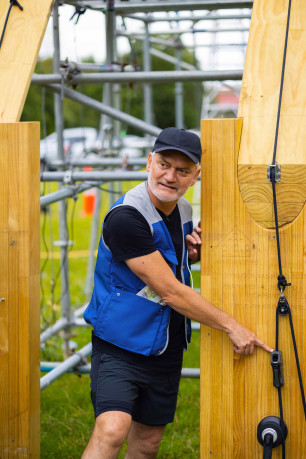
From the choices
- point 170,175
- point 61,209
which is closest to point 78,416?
point 61,209

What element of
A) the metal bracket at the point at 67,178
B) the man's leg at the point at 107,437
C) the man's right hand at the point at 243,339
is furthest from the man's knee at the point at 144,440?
the metal bracket at the point at 67,178

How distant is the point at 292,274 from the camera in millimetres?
2891

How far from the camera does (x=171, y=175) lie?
293 cm

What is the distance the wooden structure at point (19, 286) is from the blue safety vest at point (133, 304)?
32 cm

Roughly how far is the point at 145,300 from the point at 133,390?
41cm

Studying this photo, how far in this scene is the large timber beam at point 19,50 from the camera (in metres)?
3.13

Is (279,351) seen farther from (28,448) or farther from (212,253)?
(28,448)

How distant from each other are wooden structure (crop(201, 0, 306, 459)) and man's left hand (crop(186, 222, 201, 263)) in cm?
14

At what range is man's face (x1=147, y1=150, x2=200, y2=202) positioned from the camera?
2.93 m

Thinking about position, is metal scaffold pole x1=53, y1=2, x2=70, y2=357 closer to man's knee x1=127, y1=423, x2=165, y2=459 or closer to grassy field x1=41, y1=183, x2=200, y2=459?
grassy field x1=41, y1=183, x2=200, y2=459

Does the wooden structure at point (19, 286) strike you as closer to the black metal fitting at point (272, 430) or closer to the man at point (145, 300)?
the man at point (145, 300)

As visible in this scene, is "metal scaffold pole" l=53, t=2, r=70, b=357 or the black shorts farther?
"metal scaffold pole" l=53, t=2, r=70, b=357


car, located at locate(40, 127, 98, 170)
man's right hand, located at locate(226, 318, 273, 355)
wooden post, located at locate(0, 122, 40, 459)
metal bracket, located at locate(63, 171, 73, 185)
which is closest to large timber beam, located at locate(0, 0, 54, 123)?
wooden post, located at locate(0, 122, 40, 459)

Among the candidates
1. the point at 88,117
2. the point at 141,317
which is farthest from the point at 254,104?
the point at 88,117
